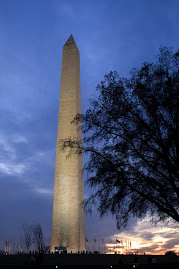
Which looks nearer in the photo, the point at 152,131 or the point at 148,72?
the point at 152,131

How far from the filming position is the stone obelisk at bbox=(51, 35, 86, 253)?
34.8m

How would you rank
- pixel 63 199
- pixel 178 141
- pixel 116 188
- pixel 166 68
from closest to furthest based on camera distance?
1. pixel 178 141
2. pixel 116 188
3. pixel 166 68
4. pixel 63 199

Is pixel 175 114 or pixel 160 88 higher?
pixel 160 88

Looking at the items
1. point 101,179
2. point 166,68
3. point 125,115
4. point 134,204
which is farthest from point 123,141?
point 166,68

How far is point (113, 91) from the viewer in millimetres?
13211

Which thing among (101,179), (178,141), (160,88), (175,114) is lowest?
(101,179)

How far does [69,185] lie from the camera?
119 ft

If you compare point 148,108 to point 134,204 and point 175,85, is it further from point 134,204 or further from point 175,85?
point 134,204

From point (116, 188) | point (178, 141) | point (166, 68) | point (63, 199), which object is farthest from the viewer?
point (63, 199)

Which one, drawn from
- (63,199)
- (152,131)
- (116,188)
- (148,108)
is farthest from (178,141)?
(63,199)

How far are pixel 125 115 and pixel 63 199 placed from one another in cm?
2546

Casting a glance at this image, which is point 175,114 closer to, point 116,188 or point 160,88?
point 160,88

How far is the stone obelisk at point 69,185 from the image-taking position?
114 feet

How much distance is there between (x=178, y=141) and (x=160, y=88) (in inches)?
103
